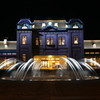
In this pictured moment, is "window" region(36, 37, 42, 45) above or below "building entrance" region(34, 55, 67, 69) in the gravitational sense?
above

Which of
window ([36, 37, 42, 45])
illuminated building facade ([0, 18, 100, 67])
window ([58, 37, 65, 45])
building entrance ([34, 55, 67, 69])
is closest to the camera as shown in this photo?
illuminated building facade ([0, 18, 100, 67])

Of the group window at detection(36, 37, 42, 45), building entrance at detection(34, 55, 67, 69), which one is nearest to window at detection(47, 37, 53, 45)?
window at detection(36, 37, 42, 45)

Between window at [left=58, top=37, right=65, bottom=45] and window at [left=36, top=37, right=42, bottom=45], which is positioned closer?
window at [left=36, top=37, right=42, bottom=45]

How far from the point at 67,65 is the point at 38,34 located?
27.8 feet

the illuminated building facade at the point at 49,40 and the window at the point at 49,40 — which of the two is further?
the window at the point at 49,40

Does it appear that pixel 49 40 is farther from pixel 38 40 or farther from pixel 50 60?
Answer: pixel 50 60
